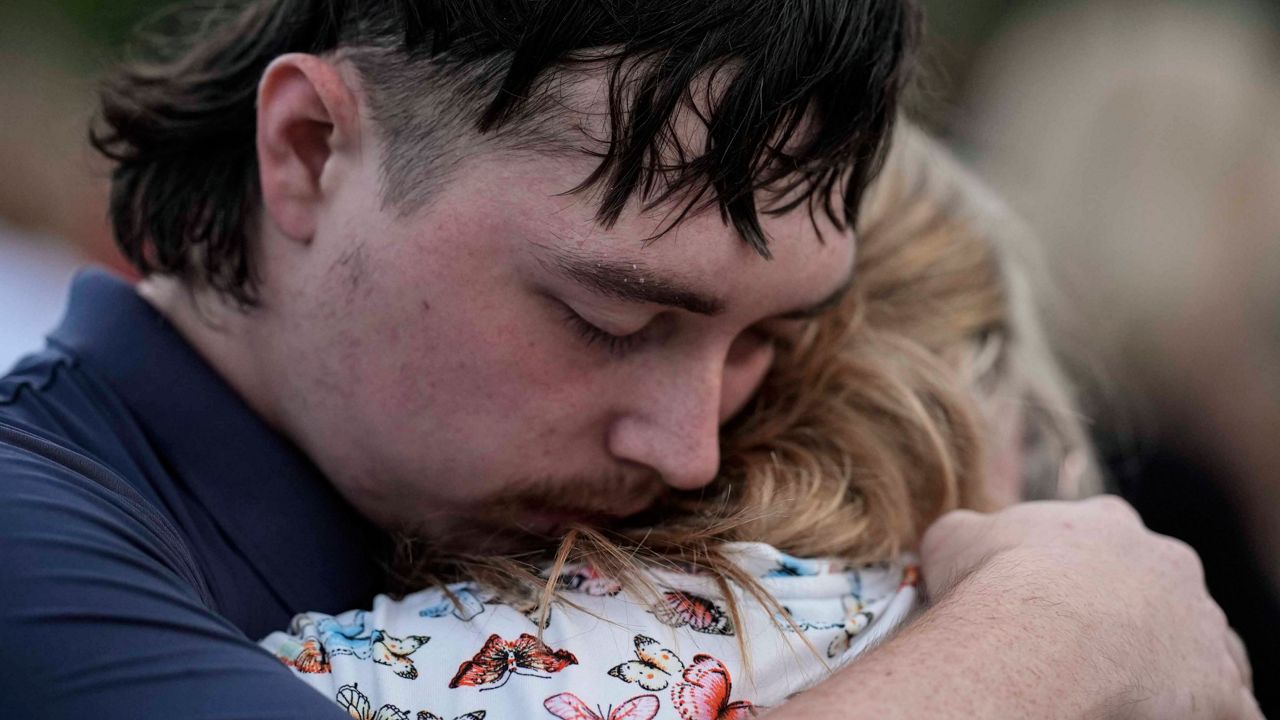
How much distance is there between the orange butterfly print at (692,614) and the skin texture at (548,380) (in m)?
0.19

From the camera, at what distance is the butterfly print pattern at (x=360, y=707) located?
1343mm

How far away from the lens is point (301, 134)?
69.5 inches

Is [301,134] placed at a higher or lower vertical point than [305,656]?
higher

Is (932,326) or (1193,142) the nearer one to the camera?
(932,326)

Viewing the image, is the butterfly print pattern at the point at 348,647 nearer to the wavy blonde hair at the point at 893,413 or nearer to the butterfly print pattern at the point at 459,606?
the butterfly print pattern at the point at 459,606

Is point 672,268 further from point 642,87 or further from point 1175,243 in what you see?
point 1175,243

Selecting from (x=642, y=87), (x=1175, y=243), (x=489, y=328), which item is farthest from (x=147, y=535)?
(x=1175, y=243)

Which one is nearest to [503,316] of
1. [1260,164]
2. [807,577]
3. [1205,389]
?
[807,577]

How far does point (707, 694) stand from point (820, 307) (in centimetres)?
63

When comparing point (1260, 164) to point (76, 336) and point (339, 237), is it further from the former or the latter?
point (76, 336)

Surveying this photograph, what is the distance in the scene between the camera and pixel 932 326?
7.82ft

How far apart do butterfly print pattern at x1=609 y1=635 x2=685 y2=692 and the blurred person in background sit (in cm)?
199

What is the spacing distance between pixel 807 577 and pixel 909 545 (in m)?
0.36

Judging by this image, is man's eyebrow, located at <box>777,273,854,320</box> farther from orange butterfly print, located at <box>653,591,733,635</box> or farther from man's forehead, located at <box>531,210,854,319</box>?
orange butterfly print, located at <box>653,591,733,635</box>
